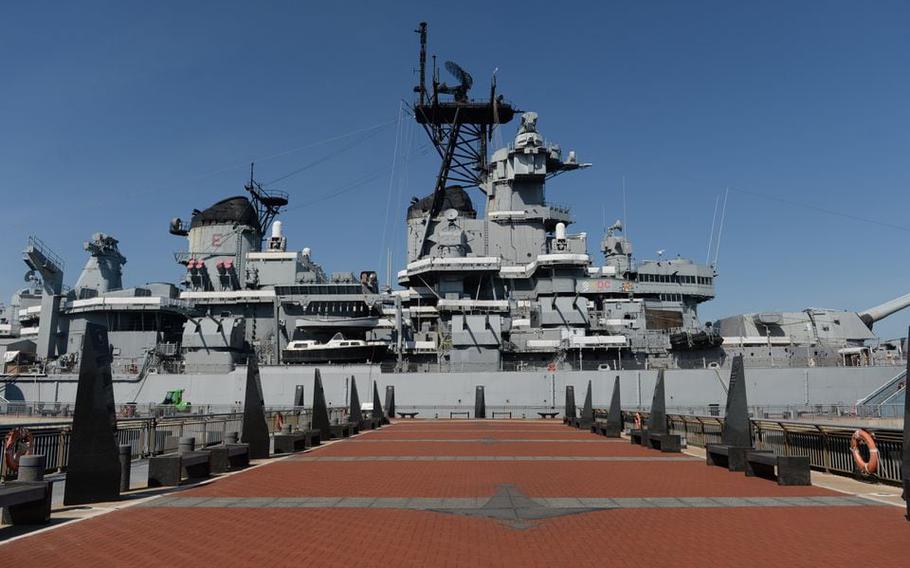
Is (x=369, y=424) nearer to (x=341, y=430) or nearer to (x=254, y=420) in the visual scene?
(x=341, y=430)

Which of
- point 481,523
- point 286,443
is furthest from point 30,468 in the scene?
point 286,443

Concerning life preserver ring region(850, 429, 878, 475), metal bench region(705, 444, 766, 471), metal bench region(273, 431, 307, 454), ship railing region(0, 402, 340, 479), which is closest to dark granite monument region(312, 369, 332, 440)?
ship railing region(0, 402, 340, 479)

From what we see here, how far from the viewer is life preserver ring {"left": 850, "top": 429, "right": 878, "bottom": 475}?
40.7 ft

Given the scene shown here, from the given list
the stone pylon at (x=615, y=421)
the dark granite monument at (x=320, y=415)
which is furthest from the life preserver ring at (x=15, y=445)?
the stone pylon at (x=615, y=421)

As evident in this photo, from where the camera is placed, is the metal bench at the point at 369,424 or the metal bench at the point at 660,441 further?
the metal bench at the point at 369,424

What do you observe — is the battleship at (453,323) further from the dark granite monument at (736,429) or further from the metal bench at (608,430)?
the dark granite monument at (736,429)

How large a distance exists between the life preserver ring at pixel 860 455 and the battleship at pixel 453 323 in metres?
26.9

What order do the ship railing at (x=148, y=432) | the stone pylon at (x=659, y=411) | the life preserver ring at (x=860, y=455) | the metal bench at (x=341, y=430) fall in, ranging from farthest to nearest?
the metal bench at (x=341, y=430), the stone pylon at (x=659, y=411), the ship railing at (x=148, y=432), the life preserver ring at (x=860, y=455)

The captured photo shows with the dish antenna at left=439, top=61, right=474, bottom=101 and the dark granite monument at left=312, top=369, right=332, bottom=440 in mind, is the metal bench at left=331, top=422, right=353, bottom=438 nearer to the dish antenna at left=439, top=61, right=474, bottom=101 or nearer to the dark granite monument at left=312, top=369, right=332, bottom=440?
the dark granite monument at left=312, top=369, right=332, bottom=440

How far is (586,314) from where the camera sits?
146ft

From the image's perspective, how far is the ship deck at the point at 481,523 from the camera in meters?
6.91

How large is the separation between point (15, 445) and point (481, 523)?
8826mm

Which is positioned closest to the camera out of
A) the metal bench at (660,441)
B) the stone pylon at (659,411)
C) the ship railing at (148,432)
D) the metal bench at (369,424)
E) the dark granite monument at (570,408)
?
the ship railing at (148,432)

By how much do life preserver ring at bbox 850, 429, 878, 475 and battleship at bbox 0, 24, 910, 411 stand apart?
88.3ft
